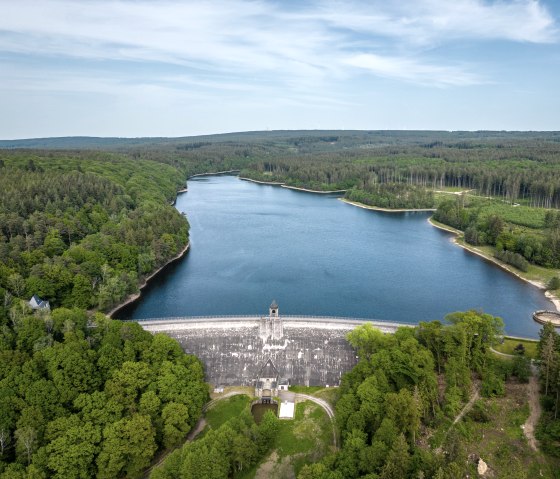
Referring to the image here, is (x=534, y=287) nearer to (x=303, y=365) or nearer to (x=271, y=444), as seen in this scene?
(x=303, y=365)

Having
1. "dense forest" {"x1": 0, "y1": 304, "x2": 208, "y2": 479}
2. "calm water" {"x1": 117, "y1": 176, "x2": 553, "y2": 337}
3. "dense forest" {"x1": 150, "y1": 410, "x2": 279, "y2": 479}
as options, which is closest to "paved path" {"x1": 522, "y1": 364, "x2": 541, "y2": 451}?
"calm water" {"x1": 117, "y1": 176, "x2": 553, "y2": 337}

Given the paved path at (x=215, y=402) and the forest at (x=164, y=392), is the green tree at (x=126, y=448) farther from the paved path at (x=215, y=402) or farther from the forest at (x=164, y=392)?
the paved path at (x=215, y=402)

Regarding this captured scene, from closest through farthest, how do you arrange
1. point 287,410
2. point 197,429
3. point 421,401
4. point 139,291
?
point 421,401
point 197,429
point 287,410
point 139,291

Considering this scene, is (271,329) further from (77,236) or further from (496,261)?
(496,261)

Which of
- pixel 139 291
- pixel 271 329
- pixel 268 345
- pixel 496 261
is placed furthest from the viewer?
pixel 496 261

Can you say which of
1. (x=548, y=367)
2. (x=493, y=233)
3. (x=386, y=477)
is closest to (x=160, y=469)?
(x=386, y=477)

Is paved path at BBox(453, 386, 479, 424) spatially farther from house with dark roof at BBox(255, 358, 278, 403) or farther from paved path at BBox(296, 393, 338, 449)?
house with dark roof at BBox(255, 358, 278, 403)

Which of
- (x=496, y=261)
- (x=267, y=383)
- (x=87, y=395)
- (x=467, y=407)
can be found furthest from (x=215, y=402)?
(x=496, y=261)

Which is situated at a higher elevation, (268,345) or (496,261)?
(496,261)
